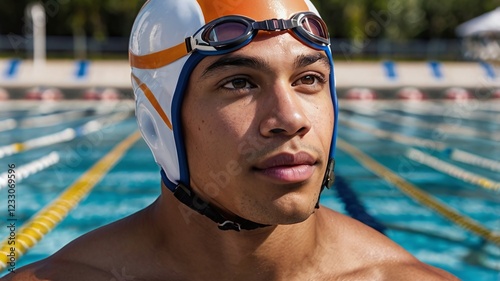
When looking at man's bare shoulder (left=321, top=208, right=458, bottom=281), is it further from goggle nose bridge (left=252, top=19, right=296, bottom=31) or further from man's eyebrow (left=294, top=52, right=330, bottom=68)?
goggle nose bridge (left=252, top=19, right=296, bottom=31)

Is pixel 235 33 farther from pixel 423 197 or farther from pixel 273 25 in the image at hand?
pixel 423 197

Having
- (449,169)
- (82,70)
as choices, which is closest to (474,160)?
(449,169)

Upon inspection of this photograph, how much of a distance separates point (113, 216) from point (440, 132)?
22.8 feet

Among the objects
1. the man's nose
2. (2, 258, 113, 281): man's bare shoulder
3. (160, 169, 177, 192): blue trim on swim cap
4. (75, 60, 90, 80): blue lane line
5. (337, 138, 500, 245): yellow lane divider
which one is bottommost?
(337, 138, 500, 245): yellow lane divider

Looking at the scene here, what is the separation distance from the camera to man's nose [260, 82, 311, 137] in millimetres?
1564

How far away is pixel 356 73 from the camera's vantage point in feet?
69.3

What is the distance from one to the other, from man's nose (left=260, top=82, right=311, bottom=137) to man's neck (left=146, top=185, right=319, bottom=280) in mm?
369

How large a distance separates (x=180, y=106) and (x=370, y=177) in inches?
227

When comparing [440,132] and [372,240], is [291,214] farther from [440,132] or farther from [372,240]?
[440,132]

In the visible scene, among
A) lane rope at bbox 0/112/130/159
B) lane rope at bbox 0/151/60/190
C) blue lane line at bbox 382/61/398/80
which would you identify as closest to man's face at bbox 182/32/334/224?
lane rope at bbox 0/151/60/190

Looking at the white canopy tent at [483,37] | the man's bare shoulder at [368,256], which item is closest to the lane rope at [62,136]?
the man's bare shoulder at [368,256]

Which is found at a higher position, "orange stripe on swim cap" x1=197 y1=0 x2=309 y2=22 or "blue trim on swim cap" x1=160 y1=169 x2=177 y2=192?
"orange stripe on swim cap" x1=197 y1=0 x2=309 y2=22

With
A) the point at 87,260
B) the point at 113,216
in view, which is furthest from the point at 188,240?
the point at 113,216

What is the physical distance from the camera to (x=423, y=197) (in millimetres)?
6332
